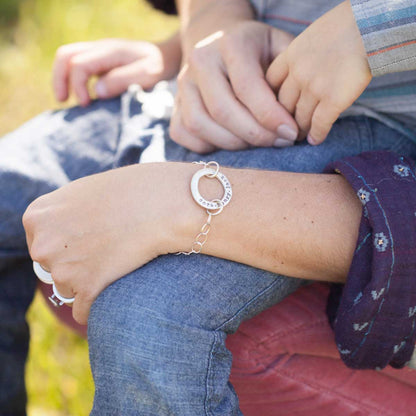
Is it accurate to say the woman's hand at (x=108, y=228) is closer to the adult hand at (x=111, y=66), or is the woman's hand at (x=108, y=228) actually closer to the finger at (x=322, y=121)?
the finger at (x=322, y=121)

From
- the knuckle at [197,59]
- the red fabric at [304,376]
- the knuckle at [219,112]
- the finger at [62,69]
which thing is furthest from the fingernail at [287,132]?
the finger at [62,69]

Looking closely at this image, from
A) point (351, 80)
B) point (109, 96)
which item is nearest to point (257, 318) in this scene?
point (351, 80)

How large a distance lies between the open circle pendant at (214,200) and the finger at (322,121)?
203 millimetres

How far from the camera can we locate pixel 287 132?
96 cm

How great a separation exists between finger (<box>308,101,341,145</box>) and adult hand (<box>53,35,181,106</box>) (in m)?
0.58

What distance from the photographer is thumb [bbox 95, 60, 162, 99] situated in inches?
52.6

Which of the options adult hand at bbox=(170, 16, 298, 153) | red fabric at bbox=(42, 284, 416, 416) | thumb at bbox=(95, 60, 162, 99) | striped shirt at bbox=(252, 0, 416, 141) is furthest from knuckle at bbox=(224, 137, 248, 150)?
thumb at bbox=(95, 60, 162, 99)

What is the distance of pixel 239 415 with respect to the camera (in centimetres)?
82

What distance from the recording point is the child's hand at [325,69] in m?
0.83

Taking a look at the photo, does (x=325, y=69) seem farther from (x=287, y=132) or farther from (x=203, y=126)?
(x=203, y=126)

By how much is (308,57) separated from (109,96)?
2.18 feet

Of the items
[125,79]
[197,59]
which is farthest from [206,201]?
[125,79]

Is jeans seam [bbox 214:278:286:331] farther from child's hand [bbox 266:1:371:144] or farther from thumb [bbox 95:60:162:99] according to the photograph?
thumb [bbox 95:60:162:99]

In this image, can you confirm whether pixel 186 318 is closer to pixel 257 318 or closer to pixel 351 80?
pixel 257 318
